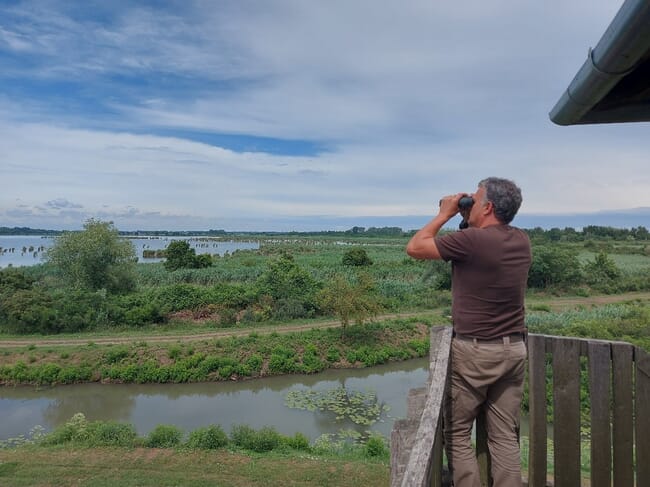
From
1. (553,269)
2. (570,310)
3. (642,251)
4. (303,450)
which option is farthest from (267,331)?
(642,251)

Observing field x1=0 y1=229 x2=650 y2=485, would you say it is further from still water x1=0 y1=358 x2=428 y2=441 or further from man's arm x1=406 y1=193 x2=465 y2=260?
man's arm x1=406 y1=193 x2=465 y2=260

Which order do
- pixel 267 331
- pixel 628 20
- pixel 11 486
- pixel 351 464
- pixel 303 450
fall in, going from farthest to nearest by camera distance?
pixel 267 331 → pixel 303 450 → pixel 351 464 → pixel 11 486 → pixel 628 20

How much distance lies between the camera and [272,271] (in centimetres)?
2531

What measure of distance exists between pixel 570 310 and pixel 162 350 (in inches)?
866

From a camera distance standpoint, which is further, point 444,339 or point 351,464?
point 351,464

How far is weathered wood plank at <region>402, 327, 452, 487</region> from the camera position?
1.34m

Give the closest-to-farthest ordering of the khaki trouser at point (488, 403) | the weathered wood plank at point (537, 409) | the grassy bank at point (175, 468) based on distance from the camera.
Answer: the khaki trouser at point (488, 403)
the weathered wood plank at point (537, 409)
the grassy bank at point (175, 468)

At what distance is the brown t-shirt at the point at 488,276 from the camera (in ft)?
7.29

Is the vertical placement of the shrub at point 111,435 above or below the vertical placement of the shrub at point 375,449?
above

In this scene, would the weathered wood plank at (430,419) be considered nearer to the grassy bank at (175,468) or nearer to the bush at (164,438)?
the grassy bank at (175,468)

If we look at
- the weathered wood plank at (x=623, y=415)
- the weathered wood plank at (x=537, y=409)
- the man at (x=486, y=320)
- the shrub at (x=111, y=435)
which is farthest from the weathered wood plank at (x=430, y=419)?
the shrub at (x=111, y=435)

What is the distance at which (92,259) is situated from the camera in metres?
26.2

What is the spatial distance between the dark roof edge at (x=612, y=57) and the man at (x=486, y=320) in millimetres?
780

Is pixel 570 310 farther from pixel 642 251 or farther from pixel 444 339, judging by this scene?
pixel 642 251
